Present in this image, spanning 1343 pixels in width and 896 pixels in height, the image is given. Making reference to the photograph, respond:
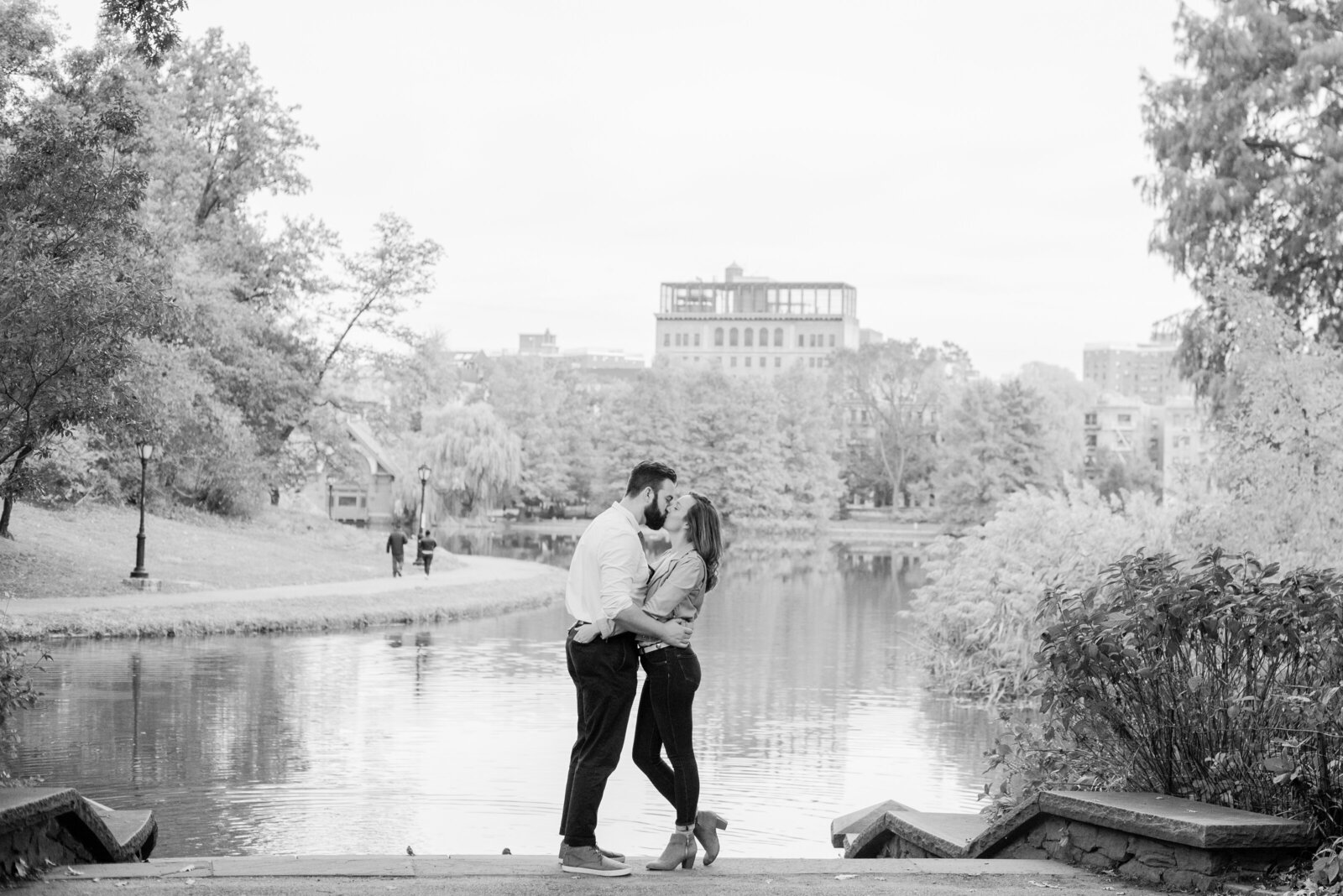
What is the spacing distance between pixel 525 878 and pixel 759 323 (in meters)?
177

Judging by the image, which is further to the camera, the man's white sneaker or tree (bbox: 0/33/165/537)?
tree (bbox: 0/33/165/537)

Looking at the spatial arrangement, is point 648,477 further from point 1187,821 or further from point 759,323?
point 759,323

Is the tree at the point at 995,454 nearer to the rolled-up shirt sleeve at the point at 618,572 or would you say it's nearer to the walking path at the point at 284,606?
the walking path at the point at 284,606

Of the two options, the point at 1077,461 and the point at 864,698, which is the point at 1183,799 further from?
the point at 1077,461

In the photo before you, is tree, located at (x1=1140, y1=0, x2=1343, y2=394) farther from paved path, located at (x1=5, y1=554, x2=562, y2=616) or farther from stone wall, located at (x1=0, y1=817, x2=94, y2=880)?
stone wall, located at (x1=0, y1=817, x2=94, y2=880)

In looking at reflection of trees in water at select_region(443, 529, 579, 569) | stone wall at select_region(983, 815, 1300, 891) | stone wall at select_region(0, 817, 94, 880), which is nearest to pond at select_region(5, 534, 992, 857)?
stone wall at select_region(0, 817, 94, 880)

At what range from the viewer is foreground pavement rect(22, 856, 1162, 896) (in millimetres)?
5359

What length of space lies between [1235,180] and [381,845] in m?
18.4

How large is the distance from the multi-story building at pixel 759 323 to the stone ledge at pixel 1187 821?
171 metres

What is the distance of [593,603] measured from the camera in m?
6.25

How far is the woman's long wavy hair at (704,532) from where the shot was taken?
6.39 m

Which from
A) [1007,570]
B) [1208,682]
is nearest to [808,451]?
[1007,570]

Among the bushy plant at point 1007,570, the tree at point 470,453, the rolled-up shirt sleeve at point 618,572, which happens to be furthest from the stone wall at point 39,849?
the tree at point 470,453

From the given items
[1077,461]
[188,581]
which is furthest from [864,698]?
[1077,461]
